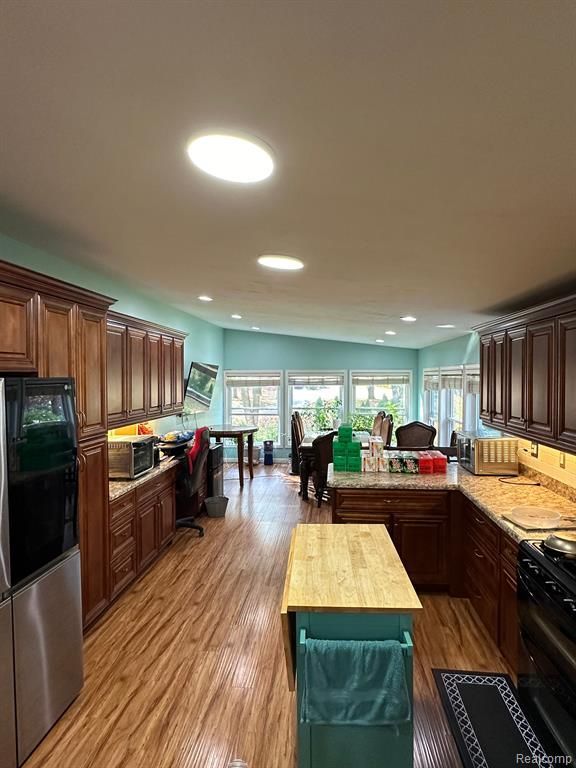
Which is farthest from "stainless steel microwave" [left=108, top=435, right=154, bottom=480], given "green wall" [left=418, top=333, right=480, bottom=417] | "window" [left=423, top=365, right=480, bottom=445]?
"green wall" [left=418, top=333, right=480, bottom=417]

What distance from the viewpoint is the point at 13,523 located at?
1.94 metres

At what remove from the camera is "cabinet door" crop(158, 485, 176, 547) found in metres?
4.23

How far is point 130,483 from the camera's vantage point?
358 cm

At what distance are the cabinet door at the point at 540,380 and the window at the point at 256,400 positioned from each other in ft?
21.9

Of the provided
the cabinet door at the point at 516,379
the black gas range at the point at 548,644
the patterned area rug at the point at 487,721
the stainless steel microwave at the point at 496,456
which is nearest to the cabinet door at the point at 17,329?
the black gas range at the point at 548,644

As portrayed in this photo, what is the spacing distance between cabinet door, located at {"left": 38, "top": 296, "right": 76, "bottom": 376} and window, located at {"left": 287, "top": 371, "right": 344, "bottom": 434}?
268 inches

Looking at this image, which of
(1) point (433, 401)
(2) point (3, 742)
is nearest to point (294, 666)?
(2) point (3, 742)

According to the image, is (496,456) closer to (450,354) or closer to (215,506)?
(450,354)

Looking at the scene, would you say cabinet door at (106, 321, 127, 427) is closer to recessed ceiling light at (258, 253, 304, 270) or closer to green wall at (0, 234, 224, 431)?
green wall at (0, 234, 224, 431)

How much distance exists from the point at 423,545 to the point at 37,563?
2710 millimetres

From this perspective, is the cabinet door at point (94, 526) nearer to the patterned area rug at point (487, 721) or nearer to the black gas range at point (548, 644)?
the patterned area rug at point (487, 721)

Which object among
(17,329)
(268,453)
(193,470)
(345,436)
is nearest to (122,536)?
(193,470)

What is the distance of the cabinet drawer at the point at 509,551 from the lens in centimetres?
241

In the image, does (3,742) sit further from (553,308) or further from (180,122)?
(553,308)
